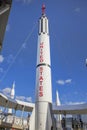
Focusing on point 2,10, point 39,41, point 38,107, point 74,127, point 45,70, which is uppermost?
point 39,41

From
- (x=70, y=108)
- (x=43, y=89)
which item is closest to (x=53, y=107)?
(x=70, y=108)

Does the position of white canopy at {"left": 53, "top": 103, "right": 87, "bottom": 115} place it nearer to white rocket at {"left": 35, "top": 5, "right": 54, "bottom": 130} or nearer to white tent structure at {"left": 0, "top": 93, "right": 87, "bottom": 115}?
white tent structure at {"left": 0, "top": 93, "right": 87, "bottom": 115}

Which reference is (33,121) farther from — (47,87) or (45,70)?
(45,70)

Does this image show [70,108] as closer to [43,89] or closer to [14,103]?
[43,89]

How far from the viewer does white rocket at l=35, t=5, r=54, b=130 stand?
799 inches

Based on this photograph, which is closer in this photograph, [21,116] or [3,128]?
[3,128]

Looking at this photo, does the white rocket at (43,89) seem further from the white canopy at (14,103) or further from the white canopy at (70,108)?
the white canopy at (70,108)

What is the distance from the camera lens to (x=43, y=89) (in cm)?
2144

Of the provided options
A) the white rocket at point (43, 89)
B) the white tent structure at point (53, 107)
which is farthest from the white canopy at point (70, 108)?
the white rocket at point (43, 89)

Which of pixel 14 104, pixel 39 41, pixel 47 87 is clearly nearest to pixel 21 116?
pixel 14 104

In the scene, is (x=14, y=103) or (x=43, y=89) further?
(x=14, y=103)

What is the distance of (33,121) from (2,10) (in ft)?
57.3

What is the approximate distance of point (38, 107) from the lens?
21125mm

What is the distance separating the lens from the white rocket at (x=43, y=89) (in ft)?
66.6
